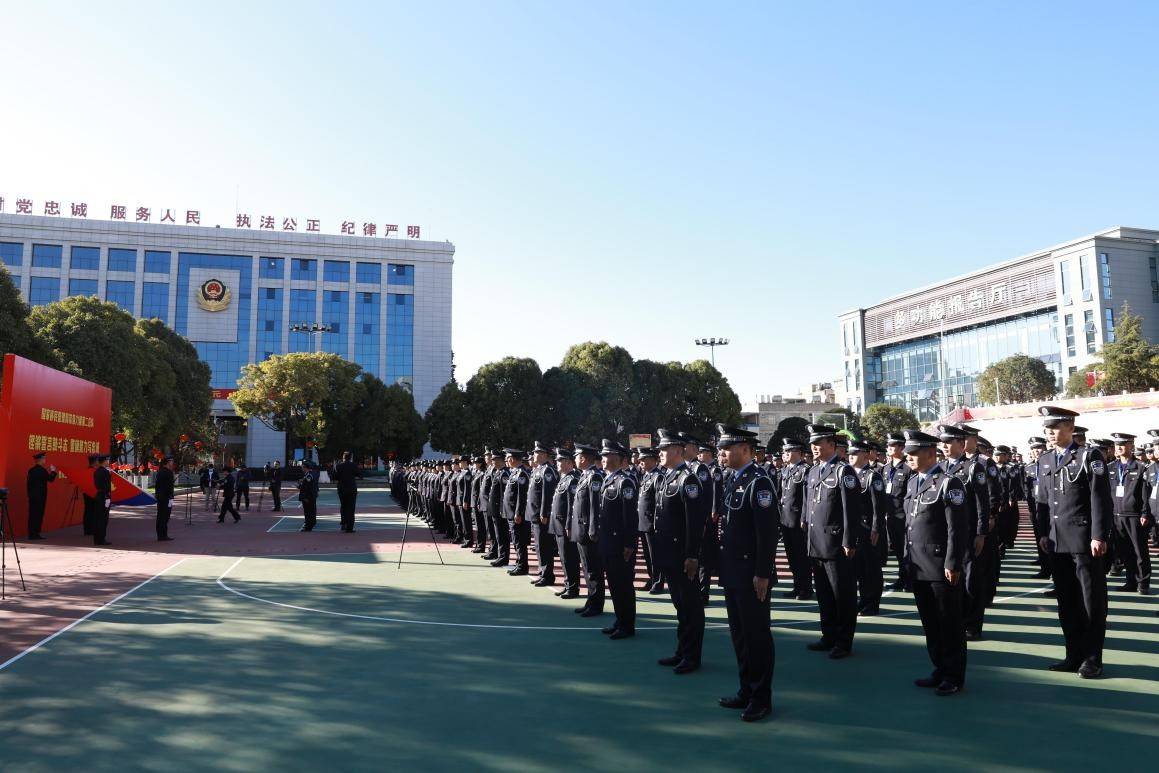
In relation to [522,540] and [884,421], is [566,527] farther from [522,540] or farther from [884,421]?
[884,421]

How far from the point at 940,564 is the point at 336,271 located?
234ft

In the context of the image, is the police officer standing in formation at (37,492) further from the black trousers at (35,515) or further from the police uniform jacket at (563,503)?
the police uniform jacket at (563,503)

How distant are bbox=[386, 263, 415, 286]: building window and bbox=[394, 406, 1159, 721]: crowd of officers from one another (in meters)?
64.5

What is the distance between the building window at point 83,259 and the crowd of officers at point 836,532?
70276 millimetres

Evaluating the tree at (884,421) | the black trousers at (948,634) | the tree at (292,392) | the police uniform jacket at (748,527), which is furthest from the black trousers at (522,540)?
the tree at (884,421)

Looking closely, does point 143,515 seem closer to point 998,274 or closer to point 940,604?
point 940,604

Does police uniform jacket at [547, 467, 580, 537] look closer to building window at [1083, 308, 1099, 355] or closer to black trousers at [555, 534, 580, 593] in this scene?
black trousers at [555, 534, 580, 593]

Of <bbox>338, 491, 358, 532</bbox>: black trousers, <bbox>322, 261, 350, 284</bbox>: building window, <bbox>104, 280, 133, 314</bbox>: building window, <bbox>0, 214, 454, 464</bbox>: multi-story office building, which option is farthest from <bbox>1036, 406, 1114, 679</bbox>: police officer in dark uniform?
<bbox>104, 280, 133, 314</bbox>: building window

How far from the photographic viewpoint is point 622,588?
7.38 metres

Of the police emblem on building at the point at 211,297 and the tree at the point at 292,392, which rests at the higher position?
the police emblem on building at the point at 211,297

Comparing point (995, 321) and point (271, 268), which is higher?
point (271, 268)

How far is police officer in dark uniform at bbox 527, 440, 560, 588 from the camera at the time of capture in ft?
34.5

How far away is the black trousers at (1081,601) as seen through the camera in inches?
227

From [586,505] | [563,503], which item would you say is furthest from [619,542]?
[563,503]
